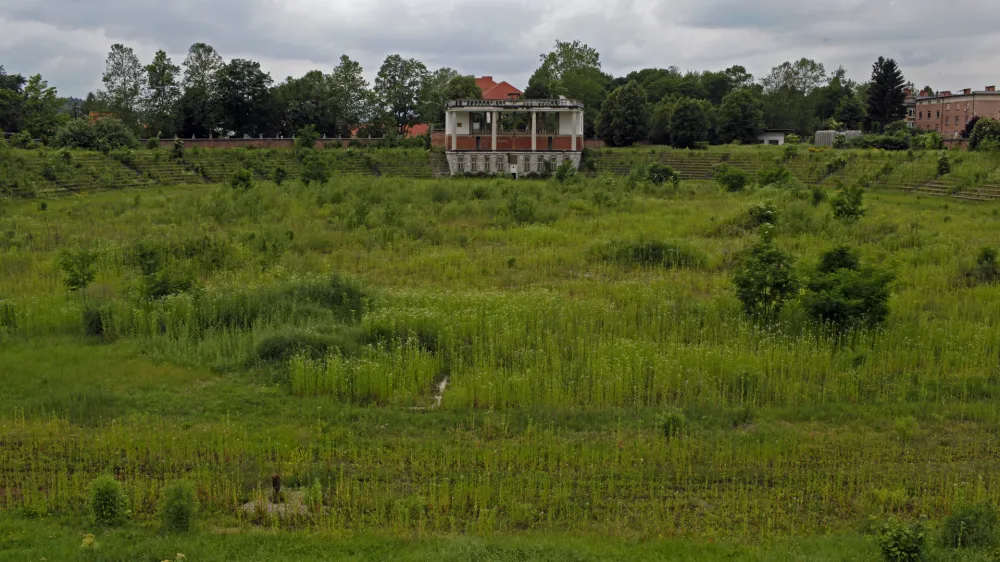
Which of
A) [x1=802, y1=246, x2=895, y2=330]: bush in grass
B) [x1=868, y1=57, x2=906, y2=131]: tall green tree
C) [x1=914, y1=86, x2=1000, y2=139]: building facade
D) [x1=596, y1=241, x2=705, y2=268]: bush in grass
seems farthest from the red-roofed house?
[x1=802, y1=246, x2=895, y2=330]: bush in grass

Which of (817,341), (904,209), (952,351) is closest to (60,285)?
(817,341)

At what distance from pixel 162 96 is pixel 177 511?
6580cm

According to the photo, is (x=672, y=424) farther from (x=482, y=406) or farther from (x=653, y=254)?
(x=653, y=254)

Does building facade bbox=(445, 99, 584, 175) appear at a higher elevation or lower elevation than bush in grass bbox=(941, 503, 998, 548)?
higher

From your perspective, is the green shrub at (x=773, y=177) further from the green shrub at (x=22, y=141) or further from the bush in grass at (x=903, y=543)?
the green shrub at (x=22, y=141)

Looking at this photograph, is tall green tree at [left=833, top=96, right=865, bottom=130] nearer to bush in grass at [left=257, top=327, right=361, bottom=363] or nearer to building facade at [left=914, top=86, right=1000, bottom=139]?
building facade at [left=914, top=86, right=1000, bottom=139]

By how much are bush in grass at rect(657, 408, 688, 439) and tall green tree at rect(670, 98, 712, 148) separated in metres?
53.2

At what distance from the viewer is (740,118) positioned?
221ft

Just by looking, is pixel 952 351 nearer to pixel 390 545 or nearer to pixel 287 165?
pixel 390 545

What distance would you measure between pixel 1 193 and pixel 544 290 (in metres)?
28.7

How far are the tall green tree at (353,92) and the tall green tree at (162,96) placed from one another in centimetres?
1263

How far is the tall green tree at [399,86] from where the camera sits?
7450 cm

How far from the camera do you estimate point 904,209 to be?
32938 millimetres

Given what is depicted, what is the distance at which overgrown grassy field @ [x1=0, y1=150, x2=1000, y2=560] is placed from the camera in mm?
8453
